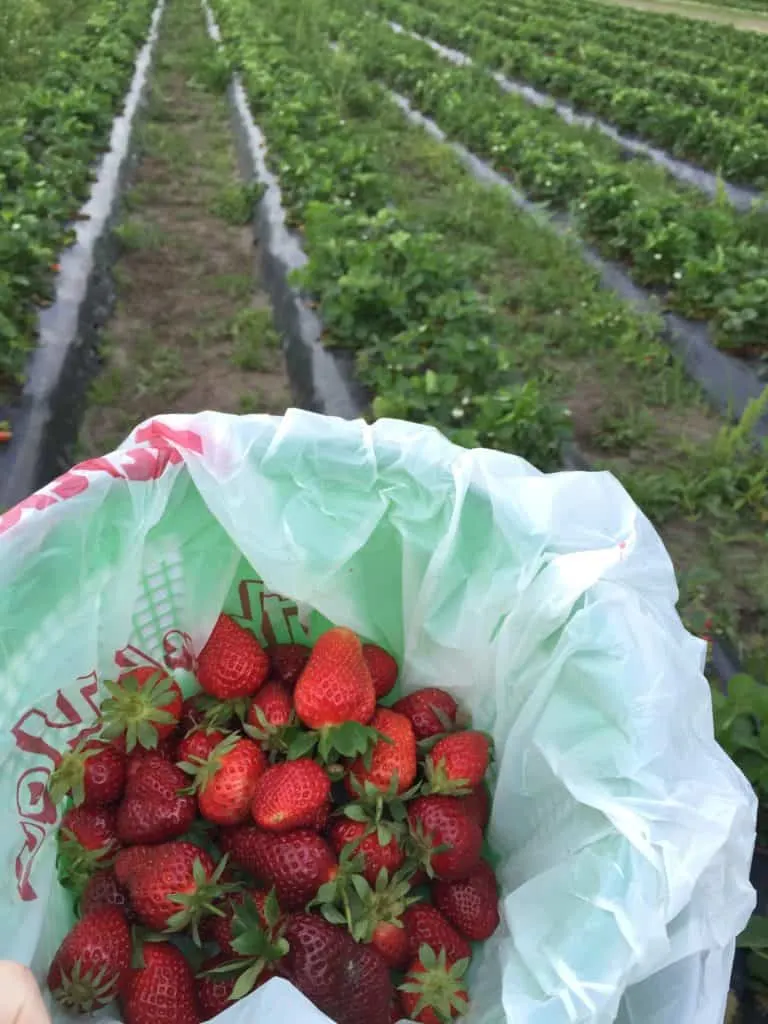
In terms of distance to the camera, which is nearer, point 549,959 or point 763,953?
point 549,959

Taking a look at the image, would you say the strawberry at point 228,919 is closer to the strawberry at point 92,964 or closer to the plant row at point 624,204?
the strawberry at point 92,964

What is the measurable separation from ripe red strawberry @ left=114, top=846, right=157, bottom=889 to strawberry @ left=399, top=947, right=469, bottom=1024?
15.3 inches

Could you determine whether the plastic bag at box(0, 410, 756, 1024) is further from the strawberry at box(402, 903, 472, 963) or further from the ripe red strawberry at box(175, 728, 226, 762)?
the ripe red strawberry at box(175, 728, 226, 762)

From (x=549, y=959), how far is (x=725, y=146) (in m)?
7.18

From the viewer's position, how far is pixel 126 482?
4.23ft

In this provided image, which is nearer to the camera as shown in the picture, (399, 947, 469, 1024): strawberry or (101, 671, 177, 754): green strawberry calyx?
(399, 947, 469, 1024): strawberry

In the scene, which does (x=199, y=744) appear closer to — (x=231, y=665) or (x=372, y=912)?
(x=231, y=665)

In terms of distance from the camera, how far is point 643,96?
26.0 feet

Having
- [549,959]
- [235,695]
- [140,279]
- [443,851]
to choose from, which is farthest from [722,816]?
[140,279]

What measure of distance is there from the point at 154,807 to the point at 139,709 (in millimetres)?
145

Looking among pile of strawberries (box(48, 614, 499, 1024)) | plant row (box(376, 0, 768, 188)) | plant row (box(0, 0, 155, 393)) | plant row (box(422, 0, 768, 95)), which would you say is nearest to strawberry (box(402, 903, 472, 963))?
pile of strawberries (box(48, 614, 499, 1024))

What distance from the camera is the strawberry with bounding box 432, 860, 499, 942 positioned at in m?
1.28

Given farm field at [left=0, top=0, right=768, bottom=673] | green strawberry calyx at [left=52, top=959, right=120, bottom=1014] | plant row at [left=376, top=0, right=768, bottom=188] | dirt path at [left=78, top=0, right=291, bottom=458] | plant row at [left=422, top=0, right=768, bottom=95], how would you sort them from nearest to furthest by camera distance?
1. green strawberry calyx at [left=52, top=959, right=120, bottom=1014]
2. farm field at [left=0, top=0, right=768, bottom=673]
3. dirt path at [left=78, top=0, right=291, bottom=458]
4. plant row at [left=376, top=0, right=768, bottom=188]
5. plant row at [left=422, top=0, right=768, bottom=95]

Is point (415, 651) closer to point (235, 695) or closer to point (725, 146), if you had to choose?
point (235, 695)
